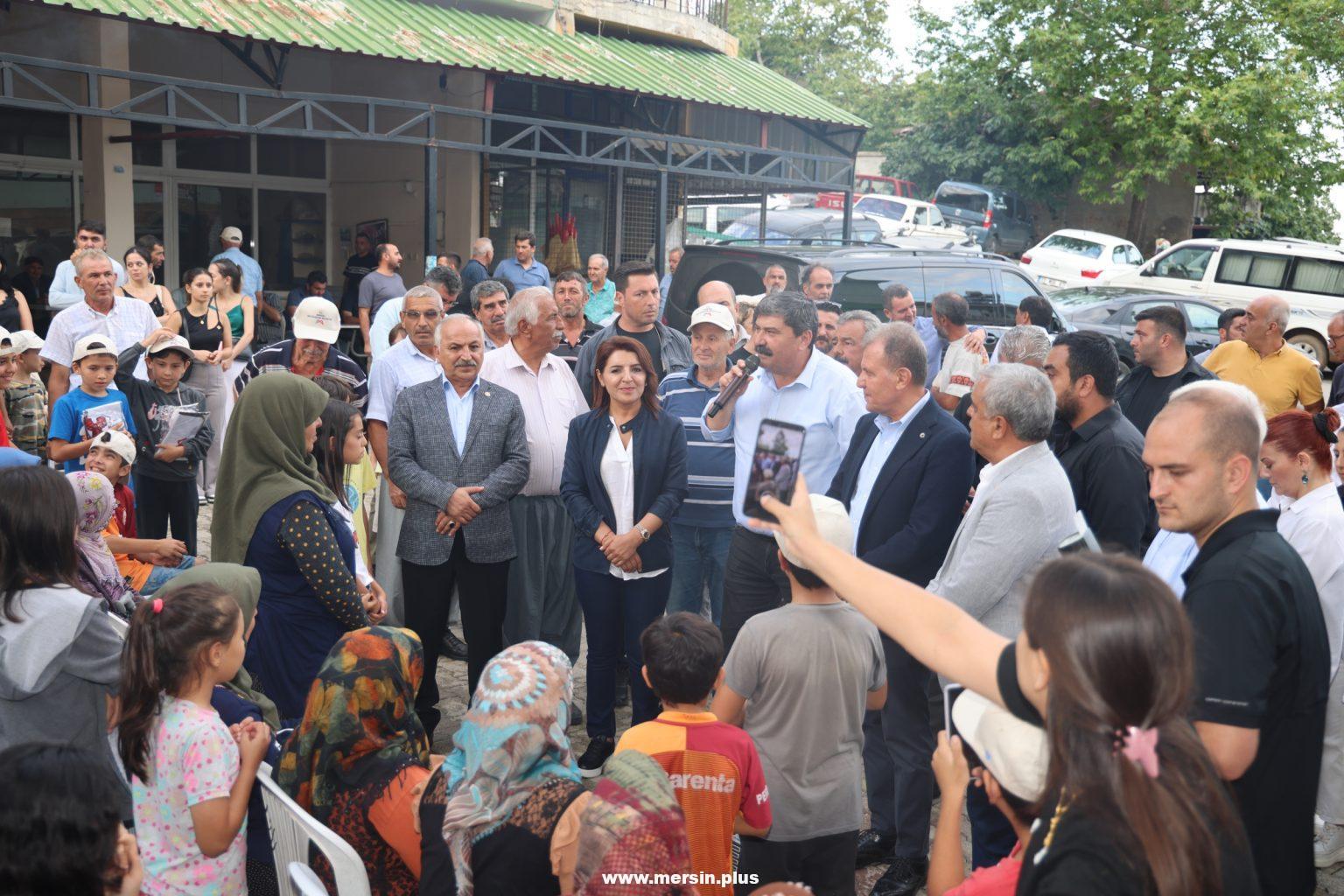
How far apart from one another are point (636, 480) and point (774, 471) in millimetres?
2614

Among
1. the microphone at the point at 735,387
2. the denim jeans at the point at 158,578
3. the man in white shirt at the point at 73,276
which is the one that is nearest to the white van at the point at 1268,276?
the microphone at the point at 735,387

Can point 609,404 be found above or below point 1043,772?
above

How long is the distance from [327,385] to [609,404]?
1.28 m

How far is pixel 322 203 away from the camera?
16.8m

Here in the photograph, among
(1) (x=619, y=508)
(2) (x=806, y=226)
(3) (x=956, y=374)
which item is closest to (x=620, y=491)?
(1) (x=619, y=508)

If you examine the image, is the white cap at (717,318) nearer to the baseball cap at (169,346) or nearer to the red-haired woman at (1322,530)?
the red-haired woman at (1322,530)

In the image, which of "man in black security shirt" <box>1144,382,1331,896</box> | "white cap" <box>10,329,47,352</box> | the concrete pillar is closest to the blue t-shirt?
"white cap" <box>10,329,47,352</box>

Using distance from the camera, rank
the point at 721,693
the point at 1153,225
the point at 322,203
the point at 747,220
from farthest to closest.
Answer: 1. the point at 1153,225
2. the point at 747,220
3. the point at 322,203
4. the point at 721,693

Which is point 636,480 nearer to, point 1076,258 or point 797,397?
point 797,397

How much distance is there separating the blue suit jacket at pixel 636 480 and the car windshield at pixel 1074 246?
20577mm

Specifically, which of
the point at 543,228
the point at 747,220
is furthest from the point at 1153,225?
the point at 543,228

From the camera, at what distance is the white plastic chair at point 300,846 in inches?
99.6

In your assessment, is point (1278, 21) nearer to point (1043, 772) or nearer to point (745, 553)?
point (745, 553)

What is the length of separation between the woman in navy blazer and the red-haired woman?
239 cm
